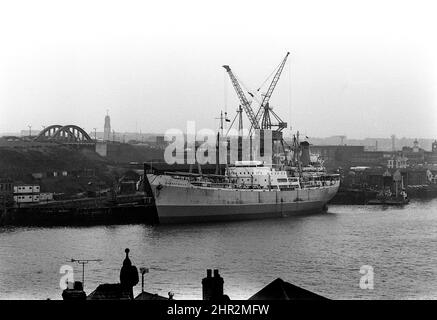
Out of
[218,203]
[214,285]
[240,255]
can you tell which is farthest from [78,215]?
[214,285]

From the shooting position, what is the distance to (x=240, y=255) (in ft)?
37.9

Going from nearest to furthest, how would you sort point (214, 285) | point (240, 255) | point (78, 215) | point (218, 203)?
1. point (214, 285)
2. point (240, 255)
3. point (218, 203)
4. point (78, 215)

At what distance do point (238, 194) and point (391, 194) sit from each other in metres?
11.8

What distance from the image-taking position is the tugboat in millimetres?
26875

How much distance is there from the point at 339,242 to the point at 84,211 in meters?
8.38

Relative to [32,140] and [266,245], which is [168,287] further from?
[32,140]

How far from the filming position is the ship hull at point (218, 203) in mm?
17219

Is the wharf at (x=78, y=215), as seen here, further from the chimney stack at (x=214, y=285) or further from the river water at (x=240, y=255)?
the chimney stack at (x=214, y=285)

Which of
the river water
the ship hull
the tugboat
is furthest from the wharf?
the tugboat

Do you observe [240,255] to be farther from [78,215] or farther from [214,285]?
[78,215]

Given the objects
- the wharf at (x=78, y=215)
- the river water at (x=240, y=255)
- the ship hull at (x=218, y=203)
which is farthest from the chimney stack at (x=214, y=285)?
the wharf at (x=78, y=215)

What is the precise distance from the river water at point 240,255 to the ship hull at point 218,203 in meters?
0.61

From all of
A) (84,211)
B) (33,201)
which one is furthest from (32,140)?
(84,211)
